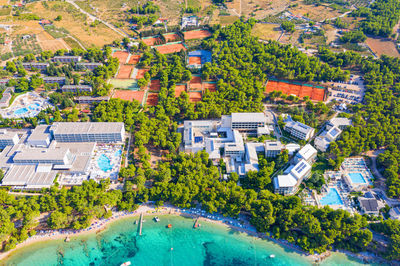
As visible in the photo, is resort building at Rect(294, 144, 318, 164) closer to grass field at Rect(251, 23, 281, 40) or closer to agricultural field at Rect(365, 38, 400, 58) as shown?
grass field at Rect(251, 23, 281, 40)

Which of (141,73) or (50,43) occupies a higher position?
(50,43)

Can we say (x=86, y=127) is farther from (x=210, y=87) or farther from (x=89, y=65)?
(x=210, y=87)

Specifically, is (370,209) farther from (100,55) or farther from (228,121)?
(100,55)

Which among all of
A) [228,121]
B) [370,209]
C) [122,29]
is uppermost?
[122,29]

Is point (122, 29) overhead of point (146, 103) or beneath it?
→ overhead

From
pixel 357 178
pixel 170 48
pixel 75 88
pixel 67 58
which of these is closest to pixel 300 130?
pixel 357 178

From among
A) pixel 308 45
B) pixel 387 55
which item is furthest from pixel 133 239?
pixel 387 55

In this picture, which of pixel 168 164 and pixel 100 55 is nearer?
pixel 168 164
